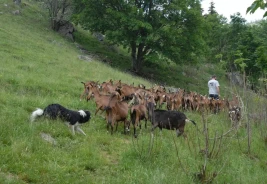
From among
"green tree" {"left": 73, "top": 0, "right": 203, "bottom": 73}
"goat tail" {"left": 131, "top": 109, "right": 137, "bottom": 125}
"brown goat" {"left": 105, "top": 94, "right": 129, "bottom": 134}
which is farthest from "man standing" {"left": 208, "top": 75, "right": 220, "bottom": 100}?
"brown goat" {"left": 105, "top": 94, "right": 129, "bottom": 134}

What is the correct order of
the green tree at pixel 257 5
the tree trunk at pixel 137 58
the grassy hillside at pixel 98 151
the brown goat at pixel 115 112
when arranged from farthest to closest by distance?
the tree trunk at pixel 137 58 → the brown goat at pixel 115 112 → the grassy hillside at pixel 98 151 → the green tree at pixel 257 5

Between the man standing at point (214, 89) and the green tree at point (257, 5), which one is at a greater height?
the green tree at point (257, 5)

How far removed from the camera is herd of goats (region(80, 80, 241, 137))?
8.19 meters

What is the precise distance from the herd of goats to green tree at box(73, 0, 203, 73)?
11.5 m

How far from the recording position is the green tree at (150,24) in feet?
80.8

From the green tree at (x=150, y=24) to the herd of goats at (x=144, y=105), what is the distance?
11.5m

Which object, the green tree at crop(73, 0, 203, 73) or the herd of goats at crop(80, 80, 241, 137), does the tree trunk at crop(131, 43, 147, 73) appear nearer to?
the green tree at crop(73, 0, 203, 73)

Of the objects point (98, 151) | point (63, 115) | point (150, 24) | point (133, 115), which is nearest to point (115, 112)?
point (133, 115)

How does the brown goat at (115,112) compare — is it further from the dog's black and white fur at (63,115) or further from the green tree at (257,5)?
the green tree at (257,5)

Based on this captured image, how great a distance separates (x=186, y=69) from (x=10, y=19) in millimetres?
16932

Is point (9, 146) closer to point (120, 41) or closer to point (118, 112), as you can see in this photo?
point (118, 112)

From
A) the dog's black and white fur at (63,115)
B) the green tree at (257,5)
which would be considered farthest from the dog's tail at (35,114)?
the green tree at (257,5)

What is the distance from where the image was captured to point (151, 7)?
88.3 ft

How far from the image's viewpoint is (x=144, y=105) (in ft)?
29.4
